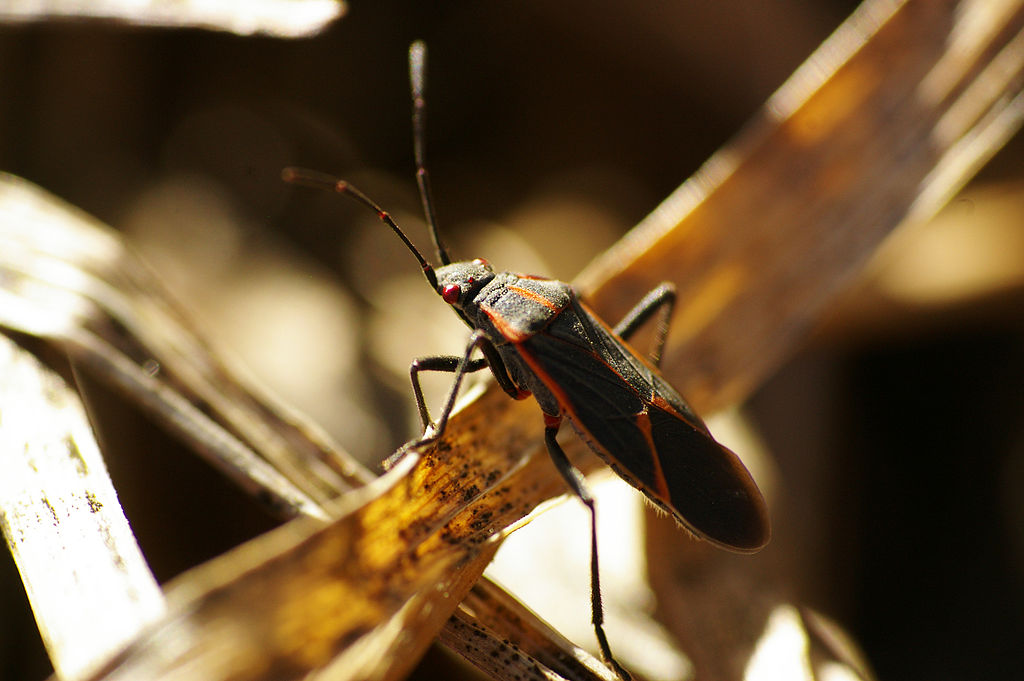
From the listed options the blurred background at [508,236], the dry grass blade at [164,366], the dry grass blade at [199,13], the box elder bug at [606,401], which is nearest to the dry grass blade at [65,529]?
the dry grass blade at [164,366]

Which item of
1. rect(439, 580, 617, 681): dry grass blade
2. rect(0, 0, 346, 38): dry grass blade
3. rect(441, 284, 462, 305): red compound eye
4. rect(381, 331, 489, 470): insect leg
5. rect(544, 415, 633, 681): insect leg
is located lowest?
rect(439, 580, 617, 681): dry grass blade

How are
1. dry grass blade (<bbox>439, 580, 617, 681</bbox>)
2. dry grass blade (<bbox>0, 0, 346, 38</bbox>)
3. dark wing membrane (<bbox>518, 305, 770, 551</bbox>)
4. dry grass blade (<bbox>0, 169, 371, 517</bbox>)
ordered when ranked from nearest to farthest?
dry grass blade (<bbox>439, 580, 617, 681</bbox>) → dry grass blade (<bbox>0, 169, 371, 517</bbox>) → dark wing membrane (<bbox>518, 305, 770, 551</bbox>) → dry grass blade (<bbox>0, 0, 346, 38</bbox>)

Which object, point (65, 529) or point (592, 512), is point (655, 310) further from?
point (65, 529)

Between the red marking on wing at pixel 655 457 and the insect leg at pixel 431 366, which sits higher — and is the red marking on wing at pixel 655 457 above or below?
below

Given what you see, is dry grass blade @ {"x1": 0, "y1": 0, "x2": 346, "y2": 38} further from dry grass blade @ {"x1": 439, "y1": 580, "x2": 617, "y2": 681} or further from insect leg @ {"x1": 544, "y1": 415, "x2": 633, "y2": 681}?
dry grass blade @ {"x1": 439, "y1": 580, "x2": 617, "y2": 681}

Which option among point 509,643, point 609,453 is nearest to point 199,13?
point 609,453

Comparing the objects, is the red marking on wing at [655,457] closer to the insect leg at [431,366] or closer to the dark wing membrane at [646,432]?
the dark wing membrane at [646,432]

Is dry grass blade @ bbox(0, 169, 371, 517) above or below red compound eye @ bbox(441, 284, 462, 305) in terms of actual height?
below

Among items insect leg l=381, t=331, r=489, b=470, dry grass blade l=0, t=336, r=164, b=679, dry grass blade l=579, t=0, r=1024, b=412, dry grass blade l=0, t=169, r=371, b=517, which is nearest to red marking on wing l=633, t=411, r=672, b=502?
dry grass blade l=579, t=0, r=1024, b=412
